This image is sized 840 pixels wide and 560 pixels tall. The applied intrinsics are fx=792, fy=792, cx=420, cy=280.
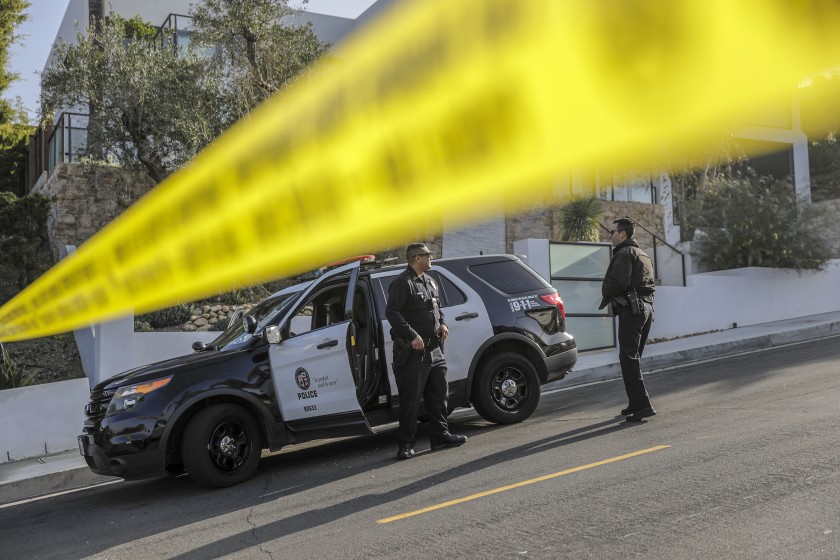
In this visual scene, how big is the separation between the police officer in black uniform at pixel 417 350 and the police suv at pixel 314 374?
1.39 feet

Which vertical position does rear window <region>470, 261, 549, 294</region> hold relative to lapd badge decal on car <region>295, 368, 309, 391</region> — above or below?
above

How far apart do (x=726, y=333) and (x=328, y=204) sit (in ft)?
30.2

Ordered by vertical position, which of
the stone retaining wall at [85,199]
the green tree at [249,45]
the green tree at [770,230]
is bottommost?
the green tree at [770,230]

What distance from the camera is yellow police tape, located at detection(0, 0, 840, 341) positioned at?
15.4 meters

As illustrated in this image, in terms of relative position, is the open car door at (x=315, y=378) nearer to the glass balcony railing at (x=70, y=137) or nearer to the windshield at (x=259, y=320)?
the windshield at (x=259, y=320)

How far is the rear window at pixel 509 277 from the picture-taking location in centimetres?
850

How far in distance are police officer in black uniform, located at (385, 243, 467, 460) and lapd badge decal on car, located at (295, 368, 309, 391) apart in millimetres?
801

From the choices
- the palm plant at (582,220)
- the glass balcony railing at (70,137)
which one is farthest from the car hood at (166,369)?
the palm plant at (582,220)

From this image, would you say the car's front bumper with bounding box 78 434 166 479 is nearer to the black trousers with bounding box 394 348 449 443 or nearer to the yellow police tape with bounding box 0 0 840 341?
the black trousers with bounding box 394 348 449 443

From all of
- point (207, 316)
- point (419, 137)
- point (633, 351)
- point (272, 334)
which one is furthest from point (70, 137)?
point (633, 351)

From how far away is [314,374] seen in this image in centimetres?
716

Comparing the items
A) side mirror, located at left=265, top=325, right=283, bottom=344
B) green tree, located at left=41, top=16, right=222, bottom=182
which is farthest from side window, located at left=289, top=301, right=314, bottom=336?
green tree, located at left=41, top=16, right=222, bottom=182

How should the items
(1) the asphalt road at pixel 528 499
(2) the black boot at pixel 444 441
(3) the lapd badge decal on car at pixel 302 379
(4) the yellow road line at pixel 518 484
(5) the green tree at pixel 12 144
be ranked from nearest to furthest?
(1) the asphalt road at pixel 528 499, (4) the yellow road line at pixel 518 484, (3) the lapd badge decal on car at pixel 302 379, (2) the black boot at pixel 444 441, (5) the green tree at pixel 12 144

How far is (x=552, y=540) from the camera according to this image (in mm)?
4398
